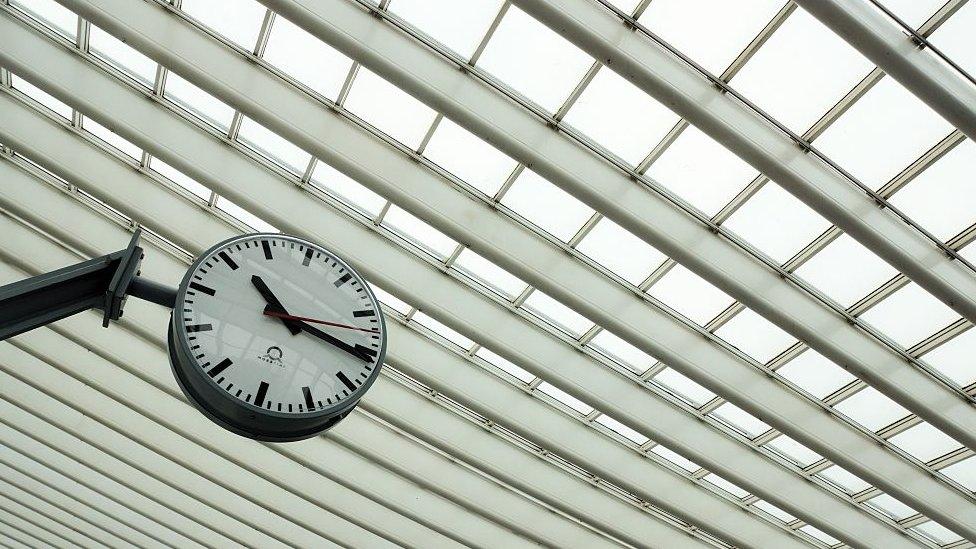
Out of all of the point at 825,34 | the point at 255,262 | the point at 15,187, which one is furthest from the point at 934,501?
the point at 15,187

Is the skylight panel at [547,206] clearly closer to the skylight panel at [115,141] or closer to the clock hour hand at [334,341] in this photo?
the skylight panel at [115,141]

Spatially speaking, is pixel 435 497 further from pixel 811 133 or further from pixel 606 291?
pixel 811 133

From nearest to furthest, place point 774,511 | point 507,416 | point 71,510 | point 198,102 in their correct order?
point 198,102
point 507,416
point 774,511
point 71,510

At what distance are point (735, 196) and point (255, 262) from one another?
8.57 metres

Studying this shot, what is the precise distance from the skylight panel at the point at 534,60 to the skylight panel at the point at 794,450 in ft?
25.5

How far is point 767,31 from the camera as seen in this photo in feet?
33.2

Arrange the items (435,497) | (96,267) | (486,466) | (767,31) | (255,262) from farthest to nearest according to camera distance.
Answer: (435,497)
(486,466)
(767,31)
(255,262)
(96,267)

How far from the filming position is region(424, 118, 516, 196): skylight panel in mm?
12297

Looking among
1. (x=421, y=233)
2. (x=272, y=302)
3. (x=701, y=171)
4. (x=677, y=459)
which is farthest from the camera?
(x=677, y=459)

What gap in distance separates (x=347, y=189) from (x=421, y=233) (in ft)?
4.28

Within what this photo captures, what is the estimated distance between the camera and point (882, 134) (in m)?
10.6

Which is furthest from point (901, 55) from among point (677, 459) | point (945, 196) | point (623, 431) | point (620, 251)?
point (677, 459)

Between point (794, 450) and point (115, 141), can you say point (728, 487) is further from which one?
point (115, 141)

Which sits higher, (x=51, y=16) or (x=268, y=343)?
(x=51, y=16)
